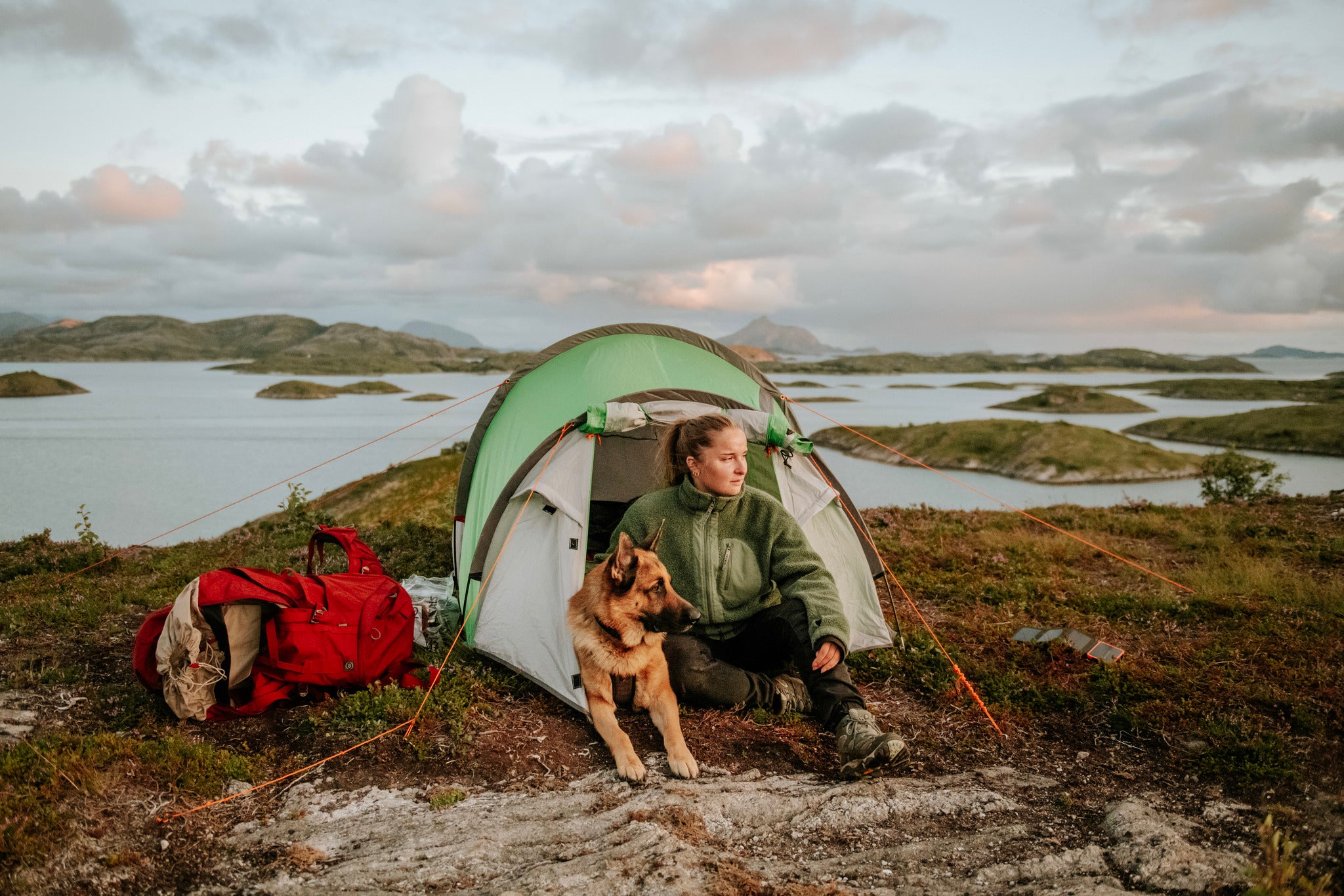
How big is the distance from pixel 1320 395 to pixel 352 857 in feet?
312

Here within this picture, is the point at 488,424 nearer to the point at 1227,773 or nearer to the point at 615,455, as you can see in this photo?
the point at 615,455

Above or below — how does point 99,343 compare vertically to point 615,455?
above

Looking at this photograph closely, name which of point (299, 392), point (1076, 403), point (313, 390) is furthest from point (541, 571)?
point (1076, 403)

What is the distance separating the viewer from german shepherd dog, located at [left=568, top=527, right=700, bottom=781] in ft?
15.9

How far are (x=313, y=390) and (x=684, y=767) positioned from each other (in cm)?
7642

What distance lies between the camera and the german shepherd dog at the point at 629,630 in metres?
4.84

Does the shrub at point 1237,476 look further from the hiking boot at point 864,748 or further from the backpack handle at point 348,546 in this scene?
the backpack handle at point 348,546

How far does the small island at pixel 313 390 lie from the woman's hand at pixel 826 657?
75.1 meters

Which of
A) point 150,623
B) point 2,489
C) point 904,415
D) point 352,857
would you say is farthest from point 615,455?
point 904,415

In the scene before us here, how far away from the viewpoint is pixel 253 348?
184 m

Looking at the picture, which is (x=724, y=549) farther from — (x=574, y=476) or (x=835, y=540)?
(x=835, y=540)

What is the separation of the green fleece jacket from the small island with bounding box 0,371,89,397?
69530mm

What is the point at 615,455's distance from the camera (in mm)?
8805

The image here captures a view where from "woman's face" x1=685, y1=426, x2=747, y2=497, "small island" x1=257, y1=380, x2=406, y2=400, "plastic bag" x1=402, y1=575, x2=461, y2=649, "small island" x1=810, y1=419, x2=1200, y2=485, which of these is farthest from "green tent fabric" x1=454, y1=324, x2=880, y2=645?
"small island" x1=257, y1=380, x2=406, y2=400
